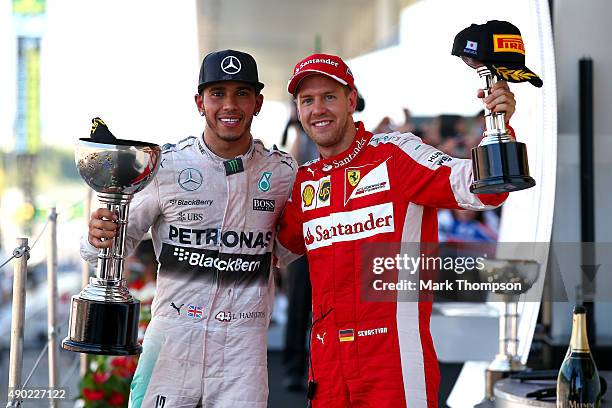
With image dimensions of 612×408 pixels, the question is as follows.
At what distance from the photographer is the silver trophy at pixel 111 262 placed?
293 centimetres

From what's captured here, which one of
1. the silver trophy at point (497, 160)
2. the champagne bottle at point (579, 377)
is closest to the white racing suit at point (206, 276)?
the silver trophy at point (497, 160)

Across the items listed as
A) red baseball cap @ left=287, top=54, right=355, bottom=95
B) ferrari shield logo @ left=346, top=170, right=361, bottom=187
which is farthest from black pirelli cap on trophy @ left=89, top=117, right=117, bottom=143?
ferrari shield logo @ left=346, top=170, right=361, bottom=187

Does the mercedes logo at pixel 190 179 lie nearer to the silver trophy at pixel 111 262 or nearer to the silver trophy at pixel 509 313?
the silver trophy at pixel 111 262

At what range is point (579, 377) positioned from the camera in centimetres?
333

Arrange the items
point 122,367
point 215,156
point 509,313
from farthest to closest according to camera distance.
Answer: point 122,367 < point 509,313 < point 215,156

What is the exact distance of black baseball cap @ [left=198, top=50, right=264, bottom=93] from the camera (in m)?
3.20

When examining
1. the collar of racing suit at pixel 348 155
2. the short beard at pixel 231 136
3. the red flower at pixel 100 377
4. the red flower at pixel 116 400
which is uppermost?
the short beard at pixel 231 136

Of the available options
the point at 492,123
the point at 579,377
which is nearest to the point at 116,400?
the point at 579,377

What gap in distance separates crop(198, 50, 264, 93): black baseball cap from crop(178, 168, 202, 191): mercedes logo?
0.29m

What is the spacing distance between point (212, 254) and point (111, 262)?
0.35m

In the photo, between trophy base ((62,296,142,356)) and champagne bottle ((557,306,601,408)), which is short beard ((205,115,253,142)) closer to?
trophy base ((62,296,142,356))

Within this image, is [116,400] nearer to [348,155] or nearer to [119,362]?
[119,362]

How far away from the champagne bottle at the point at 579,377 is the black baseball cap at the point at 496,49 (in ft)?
3.31

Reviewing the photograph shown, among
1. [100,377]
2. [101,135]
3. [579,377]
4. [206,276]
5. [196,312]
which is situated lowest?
[100,377]
